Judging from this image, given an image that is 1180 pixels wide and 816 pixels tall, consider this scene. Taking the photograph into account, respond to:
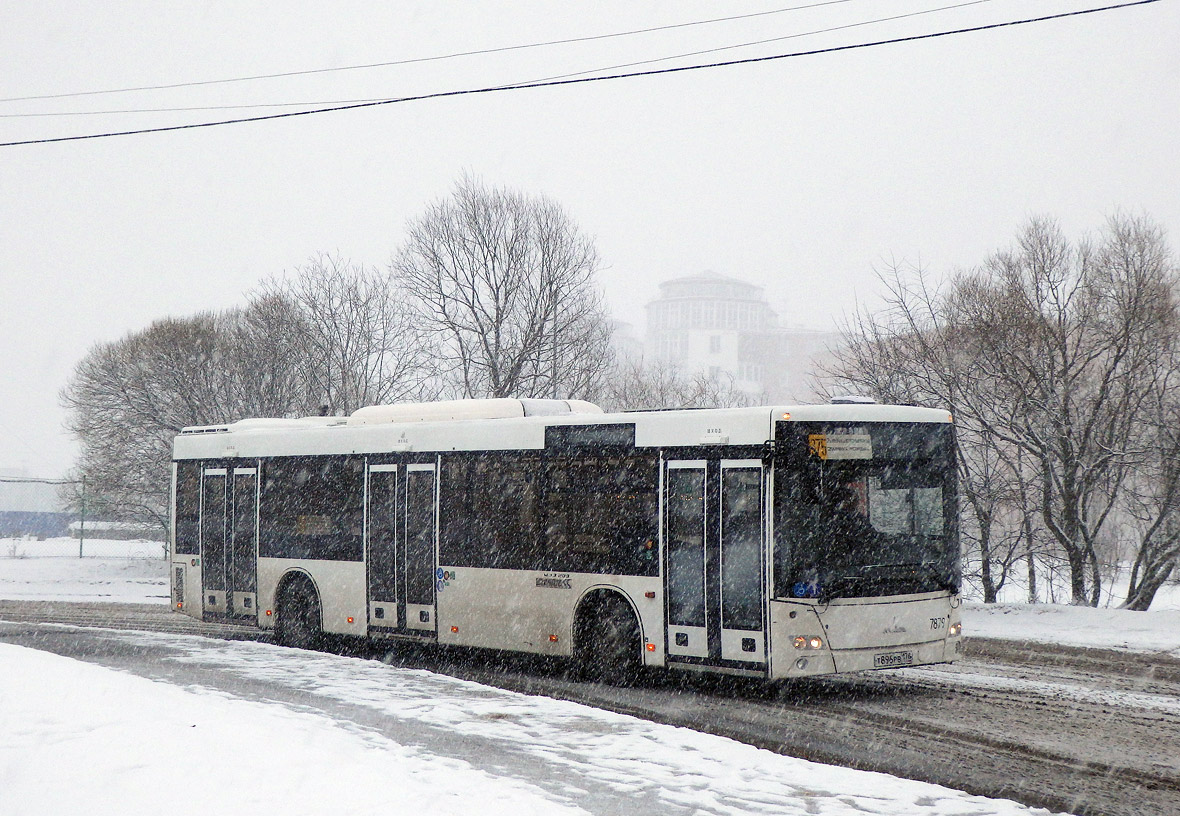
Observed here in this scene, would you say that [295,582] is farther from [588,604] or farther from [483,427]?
[588,604]

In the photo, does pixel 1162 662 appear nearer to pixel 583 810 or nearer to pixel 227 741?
pixel 583 810

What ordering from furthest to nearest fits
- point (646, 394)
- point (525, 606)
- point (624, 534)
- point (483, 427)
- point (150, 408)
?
point (646, 394) → point (150, 408) → point (483, 427) → point (525, 606) → point (624, 534)

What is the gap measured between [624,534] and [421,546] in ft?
10.6

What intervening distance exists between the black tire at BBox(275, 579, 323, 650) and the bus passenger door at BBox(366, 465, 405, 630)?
1.28 m

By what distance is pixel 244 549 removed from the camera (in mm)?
16828

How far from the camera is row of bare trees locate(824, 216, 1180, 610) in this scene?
19.8m

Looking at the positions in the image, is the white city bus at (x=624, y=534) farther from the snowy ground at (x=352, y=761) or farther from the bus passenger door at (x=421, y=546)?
the snowy ground at (x=352, y=761)

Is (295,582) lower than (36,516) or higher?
higher

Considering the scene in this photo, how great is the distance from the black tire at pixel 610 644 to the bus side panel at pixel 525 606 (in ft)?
0.51

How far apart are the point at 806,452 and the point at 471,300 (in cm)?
2574

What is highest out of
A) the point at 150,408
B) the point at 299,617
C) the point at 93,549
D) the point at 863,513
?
the point at 150,408

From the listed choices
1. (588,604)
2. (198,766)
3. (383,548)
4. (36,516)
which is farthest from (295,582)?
(36,516)

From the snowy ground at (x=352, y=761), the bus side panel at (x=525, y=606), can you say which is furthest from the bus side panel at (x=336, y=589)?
the snowy ground at (x=352, y=761)

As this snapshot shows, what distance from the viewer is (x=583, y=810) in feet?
21.4
